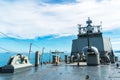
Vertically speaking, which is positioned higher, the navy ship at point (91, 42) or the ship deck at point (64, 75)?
the navy ship at point (91, 42)

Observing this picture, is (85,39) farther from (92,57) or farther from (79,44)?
(92,57)

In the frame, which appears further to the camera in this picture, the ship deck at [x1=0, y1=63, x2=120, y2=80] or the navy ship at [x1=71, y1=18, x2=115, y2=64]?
the navy ship at [x1=71, y1=18, x2=115, y2=64]

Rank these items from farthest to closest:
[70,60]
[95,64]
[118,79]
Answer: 1. [70,60]
2. [95,64]
3. [118,79]

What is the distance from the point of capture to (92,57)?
40.7 m

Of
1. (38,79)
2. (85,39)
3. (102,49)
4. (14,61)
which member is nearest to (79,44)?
(85,39)

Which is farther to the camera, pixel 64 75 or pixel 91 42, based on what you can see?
pixel 91 42

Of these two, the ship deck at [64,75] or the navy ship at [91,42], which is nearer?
the ship deck at [64,75]

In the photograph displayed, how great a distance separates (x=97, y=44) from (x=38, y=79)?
135ft

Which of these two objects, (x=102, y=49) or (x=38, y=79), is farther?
(x=102, y=49)

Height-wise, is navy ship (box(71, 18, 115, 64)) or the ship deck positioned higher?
navy ship (box(71, 18, 115, 64))

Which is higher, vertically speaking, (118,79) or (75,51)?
(75,51)

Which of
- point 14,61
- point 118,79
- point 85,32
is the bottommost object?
point 118,79

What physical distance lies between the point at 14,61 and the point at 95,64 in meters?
18.3

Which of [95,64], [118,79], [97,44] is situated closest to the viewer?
[118,79]
